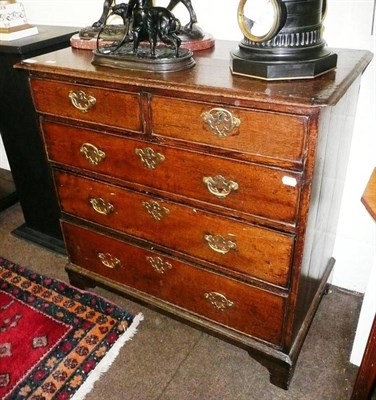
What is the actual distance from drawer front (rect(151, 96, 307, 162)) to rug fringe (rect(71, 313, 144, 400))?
0.89m

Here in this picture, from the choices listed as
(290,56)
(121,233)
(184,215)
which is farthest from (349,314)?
(290,56)

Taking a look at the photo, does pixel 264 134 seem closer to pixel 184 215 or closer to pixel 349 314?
pixel 184 215

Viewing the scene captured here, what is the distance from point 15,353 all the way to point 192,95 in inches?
49.5

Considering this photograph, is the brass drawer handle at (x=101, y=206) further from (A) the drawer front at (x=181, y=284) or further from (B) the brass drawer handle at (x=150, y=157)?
(B) the brass drawer handle at (x=150, y=157)

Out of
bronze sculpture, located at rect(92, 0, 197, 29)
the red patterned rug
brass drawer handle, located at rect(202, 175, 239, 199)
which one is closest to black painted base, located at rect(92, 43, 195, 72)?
bronze sculpture, located at rect(92, 0, 197, 29)

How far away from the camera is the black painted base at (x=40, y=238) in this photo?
218 cm

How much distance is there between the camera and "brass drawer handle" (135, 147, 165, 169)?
1.28 meters

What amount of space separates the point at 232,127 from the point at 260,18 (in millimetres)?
287

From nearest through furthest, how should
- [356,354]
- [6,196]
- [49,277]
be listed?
[356,354], [49,277], [6,196]

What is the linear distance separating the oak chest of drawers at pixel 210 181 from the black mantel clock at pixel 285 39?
0.04 meters

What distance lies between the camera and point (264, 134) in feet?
3.48

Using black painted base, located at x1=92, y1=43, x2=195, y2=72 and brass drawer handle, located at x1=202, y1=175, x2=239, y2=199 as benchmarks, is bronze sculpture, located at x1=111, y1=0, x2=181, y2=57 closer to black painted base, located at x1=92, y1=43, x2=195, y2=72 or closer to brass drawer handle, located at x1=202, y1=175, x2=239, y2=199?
black painted base, located at x1=92, y1=43, x2=195, y2=72

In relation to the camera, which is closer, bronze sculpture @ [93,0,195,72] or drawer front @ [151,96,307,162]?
drawer front @ [151,96,307,162]

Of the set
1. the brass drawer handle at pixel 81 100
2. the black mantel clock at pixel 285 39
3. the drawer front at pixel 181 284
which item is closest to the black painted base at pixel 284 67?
the black mantel clock at pixel 285 39
